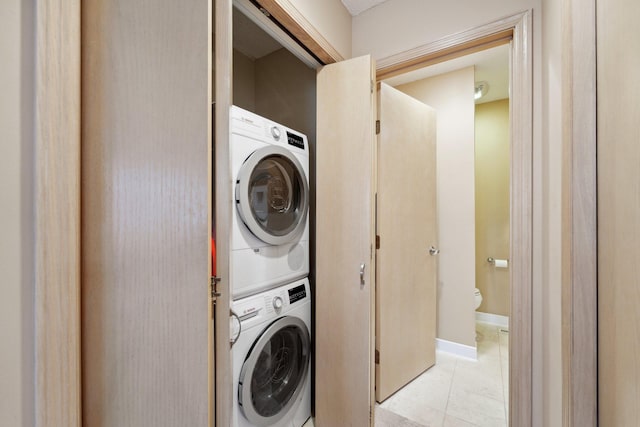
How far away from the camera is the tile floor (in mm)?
1570

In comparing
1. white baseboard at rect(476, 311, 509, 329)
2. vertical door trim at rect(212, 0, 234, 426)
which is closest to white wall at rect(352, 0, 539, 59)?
vertical door trim at rect(212, 0, 234, 426)

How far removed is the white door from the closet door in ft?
1.24

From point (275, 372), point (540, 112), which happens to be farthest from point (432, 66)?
point (275, 372)

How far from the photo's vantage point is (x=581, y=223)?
25.8 inches

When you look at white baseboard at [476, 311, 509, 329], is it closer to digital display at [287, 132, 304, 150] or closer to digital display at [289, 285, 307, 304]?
digital display at [289, 285, 307, 304]

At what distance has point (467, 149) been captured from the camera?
2.37 meters

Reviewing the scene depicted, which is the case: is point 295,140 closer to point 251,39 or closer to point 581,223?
point 251,39

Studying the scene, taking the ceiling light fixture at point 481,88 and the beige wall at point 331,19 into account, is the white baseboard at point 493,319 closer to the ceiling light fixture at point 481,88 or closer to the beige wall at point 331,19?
the ceiling light fixture at point 481,88

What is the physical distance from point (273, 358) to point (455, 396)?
1.39 meters

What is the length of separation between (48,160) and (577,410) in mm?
1487

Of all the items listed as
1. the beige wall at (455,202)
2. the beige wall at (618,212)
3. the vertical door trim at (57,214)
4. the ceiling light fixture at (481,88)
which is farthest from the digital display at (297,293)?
the ceiling light fixture at (481,88)

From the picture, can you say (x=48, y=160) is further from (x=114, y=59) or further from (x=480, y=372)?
(x=480, y=372)

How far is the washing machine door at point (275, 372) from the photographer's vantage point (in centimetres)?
113

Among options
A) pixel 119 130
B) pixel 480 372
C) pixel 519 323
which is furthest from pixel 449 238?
pixel 119 130
